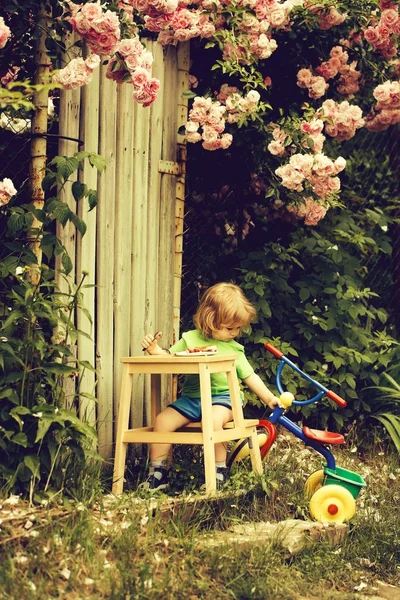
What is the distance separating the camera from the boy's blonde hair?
5.32 meters

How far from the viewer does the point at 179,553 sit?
4.14 m

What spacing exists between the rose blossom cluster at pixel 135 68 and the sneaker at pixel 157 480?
181 centimetres

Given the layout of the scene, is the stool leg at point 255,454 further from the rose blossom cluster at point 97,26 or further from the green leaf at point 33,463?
the rose blossom cluster at point 97,26

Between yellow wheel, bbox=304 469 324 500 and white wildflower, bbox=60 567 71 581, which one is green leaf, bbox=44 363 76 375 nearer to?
white wildflower, bbox=60 567 71 581

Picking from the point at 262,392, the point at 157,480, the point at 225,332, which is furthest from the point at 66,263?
the point at 262,392

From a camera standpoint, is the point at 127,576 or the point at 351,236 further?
the point at 351,236

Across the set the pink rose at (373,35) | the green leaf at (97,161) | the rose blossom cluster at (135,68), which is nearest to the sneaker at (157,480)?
the green leaf at (97,161)

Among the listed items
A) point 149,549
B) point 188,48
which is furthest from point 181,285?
point 149,549

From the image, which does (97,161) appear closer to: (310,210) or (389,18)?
(310,210)

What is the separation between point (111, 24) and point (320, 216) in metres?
2.29

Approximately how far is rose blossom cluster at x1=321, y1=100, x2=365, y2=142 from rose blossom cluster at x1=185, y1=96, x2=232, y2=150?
82 centimetres

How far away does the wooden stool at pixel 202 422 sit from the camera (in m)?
4.79

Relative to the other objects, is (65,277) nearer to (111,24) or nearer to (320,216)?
(111,24)

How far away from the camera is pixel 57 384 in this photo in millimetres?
4719
